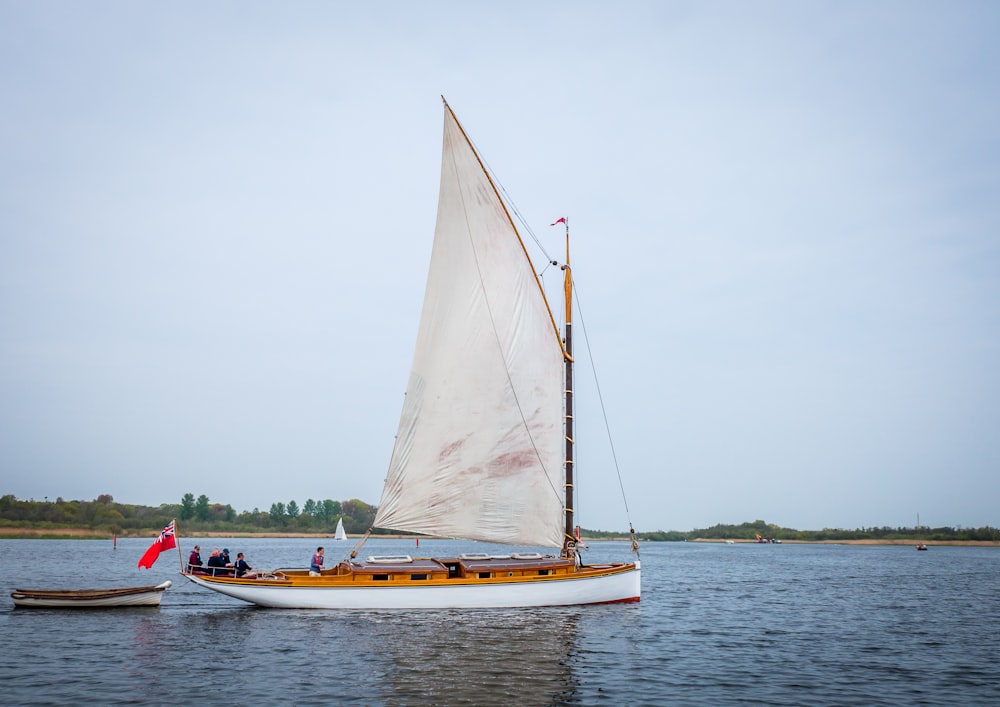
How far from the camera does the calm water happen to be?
21.3 m

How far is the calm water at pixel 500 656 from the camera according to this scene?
69.9ft

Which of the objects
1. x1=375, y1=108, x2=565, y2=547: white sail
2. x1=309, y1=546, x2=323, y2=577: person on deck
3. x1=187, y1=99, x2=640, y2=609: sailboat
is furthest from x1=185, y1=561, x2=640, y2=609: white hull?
x1=375, y1=108, x2=565, y2=547: white sail

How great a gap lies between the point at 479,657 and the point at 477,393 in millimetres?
14638

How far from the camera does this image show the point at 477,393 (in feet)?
123

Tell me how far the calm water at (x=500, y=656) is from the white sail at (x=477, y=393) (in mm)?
4870

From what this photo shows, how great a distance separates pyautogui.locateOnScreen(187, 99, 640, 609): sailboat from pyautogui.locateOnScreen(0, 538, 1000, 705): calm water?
7.31 ft

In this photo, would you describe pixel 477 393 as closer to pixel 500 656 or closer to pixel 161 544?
pixel 500 656

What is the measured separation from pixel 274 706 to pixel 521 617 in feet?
54.3

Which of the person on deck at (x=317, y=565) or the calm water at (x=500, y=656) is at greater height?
the person on deck at (x=317, y=565)

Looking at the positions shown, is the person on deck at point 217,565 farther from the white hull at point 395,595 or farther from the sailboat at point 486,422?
the sailboat at point 486,422

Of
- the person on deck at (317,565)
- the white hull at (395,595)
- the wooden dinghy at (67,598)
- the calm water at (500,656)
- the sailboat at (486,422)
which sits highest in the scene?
the sailboat at (486,422)

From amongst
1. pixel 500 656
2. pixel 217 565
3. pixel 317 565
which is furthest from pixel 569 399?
pixel 217 565

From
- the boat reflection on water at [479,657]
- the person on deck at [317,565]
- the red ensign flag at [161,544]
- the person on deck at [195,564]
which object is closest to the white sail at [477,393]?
the person on deck at [317,565]

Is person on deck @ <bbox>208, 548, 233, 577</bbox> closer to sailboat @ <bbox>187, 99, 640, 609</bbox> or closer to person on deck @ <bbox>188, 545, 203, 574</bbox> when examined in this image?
person on deck @ <bbox>188, 545, 203, 574</bbox>
